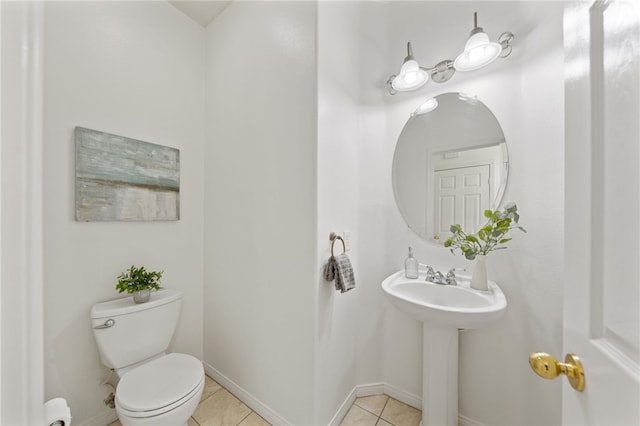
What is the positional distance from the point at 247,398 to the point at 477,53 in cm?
244

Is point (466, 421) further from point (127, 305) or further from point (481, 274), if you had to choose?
point (127, 305)

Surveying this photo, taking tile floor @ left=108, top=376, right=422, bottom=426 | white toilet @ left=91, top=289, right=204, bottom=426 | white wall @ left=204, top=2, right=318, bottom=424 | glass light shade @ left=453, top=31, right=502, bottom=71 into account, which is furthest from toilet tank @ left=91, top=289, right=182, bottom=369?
glass light shade @ left=453, top=31, right=502, bottom=71

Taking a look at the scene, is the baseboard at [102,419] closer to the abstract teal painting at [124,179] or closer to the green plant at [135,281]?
the green plant at [135,281]

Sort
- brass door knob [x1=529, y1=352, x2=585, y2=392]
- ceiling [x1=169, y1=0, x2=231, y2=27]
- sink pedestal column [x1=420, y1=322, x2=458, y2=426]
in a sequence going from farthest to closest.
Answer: ceiling [x1=169, y1=0, x2=231, y2=27] < sink pedestal column [x1=420, y1=322, x2=458, y2=426] < brass door knob [x1=529, y1=352, x2=585, y2=392]

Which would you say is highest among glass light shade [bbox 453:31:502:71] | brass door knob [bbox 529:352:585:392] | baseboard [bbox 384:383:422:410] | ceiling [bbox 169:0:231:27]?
ceiling [bbox 169:0:231:27]

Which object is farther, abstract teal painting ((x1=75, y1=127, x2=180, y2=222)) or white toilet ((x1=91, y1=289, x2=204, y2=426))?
abstract teal painting ((x1=75, y1=127, x2=180, y2=222))

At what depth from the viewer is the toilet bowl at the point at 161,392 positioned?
0.99 meters

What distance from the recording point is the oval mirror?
132 cm

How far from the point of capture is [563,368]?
46 cm

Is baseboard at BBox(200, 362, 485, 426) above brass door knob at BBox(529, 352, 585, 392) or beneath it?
beneath

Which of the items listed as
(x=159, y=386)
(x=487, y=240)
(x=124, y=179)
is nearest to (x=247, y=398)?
(x=159, y=386)

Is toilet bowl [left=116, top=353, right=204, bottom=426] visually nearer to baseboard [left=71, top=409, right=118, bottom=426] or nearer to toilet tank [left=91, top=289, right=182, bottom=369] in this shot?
toilet tank [left=91, top=289, right=182, bottom=369]

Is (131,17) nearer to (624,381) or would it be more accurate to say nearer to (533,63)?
(533,63)

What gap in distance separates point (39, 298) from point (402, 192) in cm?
161
